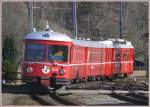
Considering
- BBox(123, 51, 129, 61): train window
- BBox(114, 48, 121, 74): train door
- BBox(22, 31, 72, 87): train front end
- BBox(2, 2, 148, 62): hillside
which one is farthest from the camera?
BBox(2, 2, 148, 62): hillside

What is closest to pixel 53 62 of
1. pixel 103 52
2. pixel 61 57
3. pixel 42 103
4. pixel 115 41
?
pixel 61 57

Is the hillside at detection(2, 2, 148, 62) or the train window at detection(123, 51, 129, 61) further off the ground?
the hillside at detection(2, 2, 148, 62)

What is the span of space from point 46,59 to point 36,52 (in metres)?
0.45

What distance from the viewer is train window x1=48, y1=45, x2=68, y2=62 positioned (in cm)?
2077

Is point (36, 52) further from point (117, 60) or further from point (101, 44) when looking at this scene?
point (117, 60)

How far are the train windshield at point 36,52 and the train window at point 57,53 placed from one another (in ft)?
0.72

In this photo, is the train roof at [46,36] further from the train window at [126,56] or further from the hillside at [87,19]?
the hillside at [87,19]

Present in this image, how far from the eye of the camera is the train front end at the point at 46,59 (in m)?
20.6

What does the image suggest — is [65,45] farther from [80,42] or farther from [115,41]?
[115,41]

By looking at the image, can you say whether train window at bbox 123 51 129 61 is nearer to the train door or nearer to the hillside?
the train door

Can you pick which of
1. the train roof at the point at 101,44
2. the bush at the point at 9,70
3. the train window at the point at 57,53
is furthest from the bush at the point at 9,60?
the train window at the point at 57,53

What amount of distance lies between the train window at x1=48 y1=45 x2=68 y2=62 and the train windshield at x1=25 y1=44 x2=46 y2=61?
0.22 m

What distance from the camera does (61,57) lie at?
20984mm

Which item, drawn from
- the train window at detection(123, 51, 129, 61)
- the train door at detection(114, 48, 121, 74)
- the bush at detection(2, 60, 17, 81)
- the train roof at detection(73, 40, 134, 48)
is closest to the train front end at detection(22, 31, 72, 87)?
the train roof at detection(73, 40, 134, 48)
